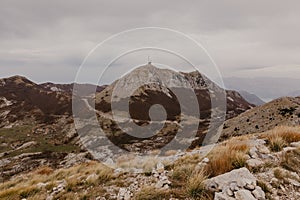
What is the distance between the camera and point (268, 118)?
4719 cm

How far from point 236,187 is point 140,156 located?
885cm

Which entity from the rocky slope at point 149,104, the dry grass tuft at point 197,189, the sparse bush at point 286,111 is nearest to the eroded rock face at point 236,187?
the dry grass tuft at point 197,189

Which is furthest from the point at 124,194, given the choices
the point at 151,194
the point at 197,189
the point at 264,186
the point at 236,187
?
Result: the point at 264,186

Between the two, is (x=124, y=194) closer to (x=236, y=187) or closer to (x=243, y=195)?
(x=236, y=187)

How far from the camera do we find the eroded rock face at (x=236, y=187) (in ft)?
19.2

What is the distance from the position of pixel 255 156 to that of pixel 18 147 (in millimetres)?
57726

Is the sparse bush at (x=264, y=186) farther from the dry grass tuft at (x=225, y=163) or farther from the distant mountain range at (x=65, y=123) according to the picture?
the distant mountain range at (x=65, y=123)

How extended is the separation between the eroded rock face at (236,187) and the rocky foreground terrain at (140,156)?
0.08 feet

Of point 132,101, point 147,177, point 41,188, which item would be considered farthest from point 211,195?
point 132,101

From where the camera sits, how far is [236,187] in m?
6.08

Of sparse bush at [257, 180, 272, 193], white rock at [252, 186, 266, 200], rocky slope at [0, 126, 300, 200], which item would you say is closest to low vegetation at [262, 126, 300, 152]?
rocky slope at [0, 126, 300, 200]

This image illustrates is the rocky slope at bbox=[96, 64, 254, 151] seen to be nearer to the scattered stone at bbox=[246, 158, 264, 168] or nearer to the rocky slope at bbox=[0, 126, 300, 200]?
the rocky slope at bbox=[0, 126, 300, 200]

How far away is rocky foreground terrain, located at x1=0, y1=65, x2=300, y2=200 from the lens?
6.93m

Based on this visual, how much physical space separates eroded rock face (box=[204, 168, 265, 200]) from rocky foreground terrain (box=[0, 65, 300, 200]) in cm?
2
